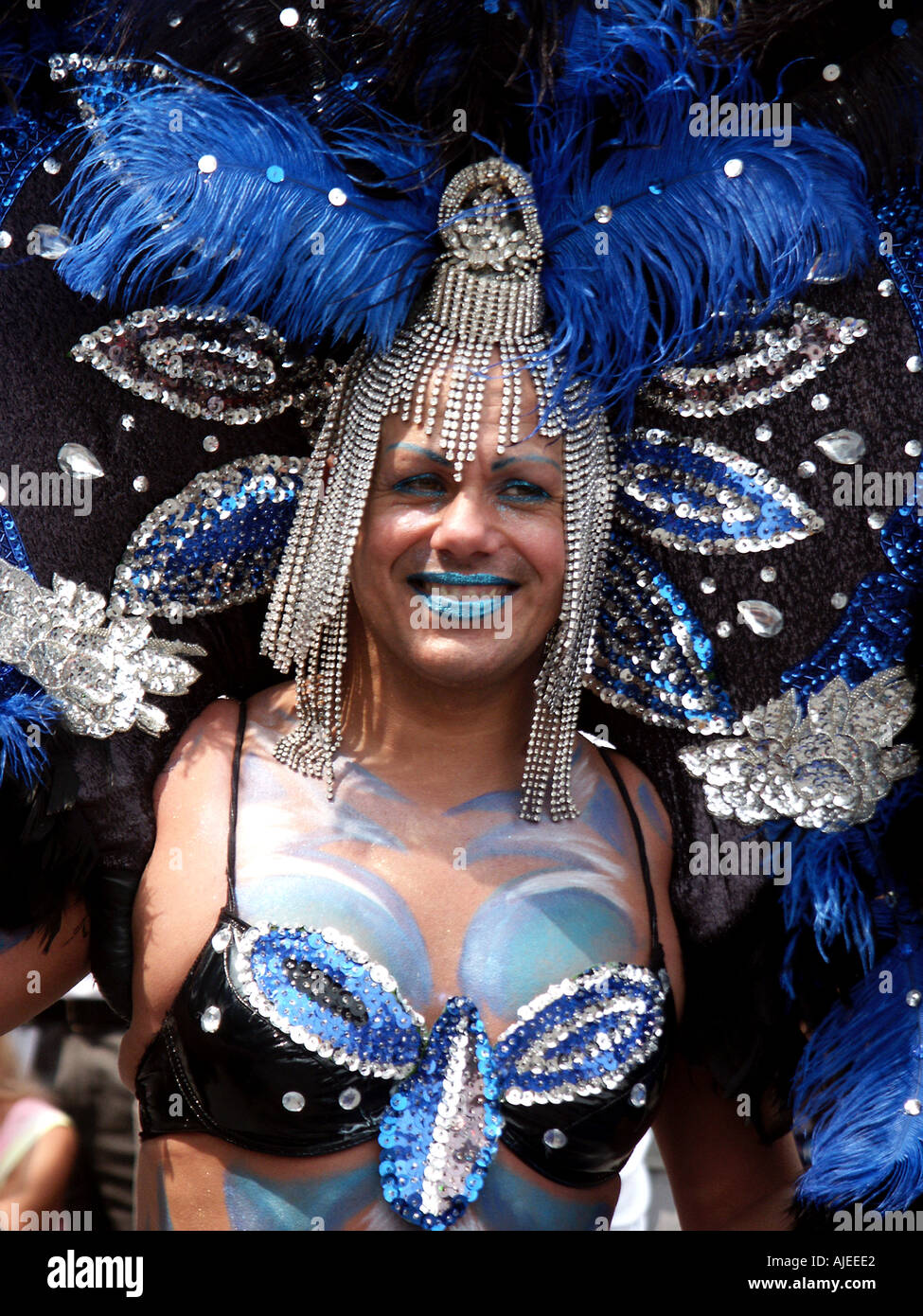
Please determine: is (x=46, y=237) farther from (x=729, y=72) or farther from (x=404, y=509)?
(x=729, y=72)

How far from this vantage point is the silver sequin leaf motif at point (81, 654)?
190 centimetres

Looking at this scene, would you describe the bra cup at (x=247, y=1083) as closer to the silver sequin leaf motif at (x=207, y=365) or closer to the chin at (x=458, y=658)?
the chin at (x=458, y=658)

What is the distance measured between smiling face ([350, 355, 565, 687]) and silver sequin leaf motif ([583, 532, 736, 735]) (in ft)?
0.72

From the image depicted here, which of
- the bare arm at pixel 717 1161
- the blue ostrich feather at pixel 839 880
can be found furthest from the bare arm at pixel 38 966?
the blue ostrich feather at pixel 839 880

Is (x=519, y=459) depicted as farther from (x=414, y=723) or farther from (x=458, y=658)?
(x=414, y=723)

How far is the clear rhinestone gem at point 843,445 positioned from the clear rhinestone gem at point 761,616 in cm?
22

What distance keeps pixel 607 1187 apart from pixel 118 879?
2.41 feet

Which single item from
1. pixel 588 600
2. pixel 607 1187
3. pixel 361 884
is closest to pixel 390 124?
Result: pixel 588 600

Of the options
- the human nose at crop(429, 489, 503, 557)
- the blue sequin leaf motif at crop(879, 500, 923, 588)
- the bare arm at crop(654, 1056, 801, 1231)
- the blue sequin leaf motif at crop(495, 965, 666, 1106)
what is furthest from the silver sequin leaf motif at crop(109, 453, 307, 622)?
the bare arm at crop(654, 1056, 801, 1231)

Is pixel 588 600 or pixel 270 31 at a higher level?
pixel 270 31

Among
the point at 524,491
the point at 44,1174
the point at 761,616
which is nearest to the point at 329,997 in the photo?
the point at 524,491

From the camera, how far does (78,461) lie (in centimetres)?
194

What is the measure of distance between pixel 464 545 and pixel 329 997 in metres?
0.56

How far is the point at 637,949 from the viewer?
A: 2002 millimetres
